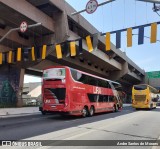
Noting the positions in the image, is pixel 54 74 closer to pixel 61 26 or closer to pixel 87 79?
pixel 87 79

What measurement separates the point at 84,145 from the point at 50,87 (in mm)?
10860

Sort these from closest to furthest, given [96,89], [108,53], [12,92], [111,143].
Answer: [111,143]
[96,89]
[12,92]
[108,53]

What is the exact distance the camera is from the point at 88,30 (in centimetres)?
3653

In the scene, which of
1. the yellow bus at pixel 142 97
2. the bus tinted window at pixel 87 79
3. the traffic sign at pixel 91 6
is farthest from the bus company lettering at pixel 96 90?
the yellow bus at pixel 142 97

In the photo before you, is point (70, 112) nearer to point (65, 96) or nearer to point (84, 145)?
point (65, 96)

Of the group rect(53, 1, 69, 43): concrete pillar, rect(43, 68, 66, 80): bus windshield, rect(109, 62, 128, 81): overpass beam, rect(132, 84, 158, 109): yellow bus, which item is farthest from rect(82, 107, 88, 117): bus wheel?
rect(109, 62, 128, 81): overpass beam

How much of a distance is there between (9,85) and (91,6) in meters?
24.1

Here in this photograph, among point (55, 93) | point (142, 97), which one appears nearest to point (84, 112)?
point (55, 93)

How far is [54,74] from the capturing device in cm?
1945

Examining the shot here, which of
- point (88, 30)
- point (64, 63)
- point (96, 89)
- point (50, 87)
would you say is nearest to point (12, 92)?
point (64, 63)

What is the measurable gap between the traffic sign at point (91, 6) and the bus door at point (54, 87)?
5842 mm

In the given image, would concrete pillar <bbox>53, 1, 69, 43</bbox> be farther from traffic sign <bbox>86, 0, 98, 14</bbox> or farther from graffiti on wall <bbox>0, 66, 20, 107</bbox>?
traffic sign <bbox>86, 0, 98, 14</bbox>

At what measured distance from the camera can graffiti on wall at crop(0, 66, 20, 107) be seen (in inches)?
1379

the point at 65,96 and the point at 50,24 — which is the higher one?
the point at 50,24
